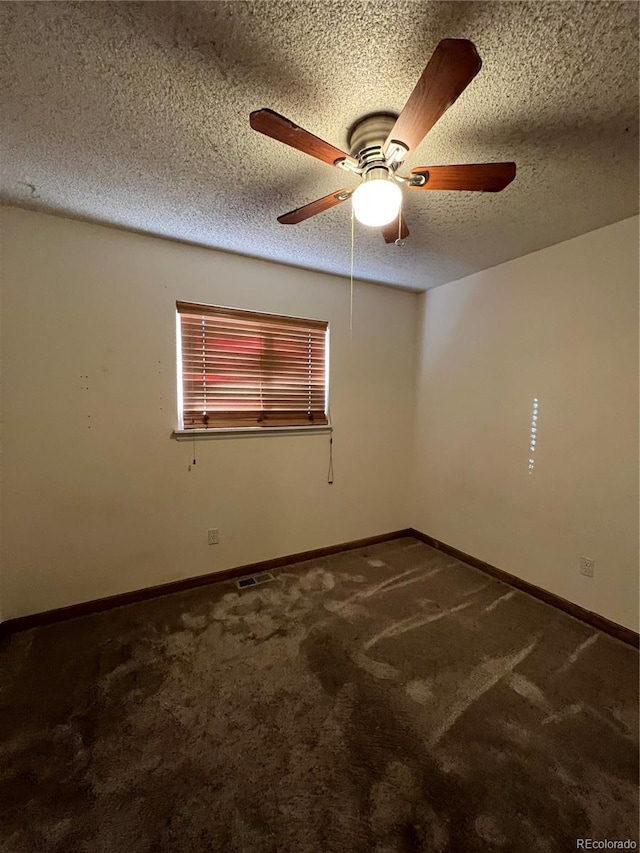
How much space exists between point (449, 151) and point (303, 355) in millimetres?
1712

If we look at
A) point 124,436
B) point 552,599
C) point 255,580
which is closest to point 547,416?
point 552,599

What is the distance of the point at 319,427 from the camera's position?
3012mm

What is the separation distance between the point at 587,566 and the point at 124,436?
125 inches

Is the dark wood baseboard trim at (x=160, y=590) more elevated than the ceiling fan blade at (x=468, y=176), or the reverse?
the ceiling fan blade at (x=468, y=176)

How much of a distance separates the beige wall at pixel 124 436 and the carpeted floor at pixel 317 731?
431 mm

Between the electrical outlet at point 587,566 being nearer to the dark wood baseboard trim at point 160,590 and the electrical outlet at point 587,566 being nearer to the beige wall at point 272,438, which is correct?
the beige wall at point 272,438

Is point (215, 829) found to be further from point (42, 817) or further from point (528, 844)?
point (528, 844)

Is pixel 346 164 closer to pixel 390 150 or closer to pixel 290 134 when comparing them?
pixel 390 150

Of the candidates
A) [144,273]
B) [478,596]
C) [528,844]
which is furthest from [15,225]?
[478,596]

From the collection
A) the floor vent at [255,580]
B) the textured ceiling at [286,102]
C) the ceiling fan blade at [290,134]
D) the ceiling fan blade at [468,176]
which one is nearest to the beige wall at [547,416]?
the textured ceiling at [286,102]

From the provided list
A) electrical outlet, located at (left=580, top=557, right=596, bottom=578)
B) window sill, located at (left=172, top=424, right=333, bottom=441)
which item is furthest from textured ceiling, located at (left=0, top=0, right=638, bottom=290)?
electrical outlet, located at (left=580, top=557, right=596, bottom=578)

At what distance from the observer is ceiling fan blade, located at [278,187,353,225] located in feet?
4.63

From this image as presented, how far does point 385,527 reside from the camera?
136 inches

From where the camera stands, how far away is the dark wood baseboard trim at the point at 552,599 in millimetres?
2020
